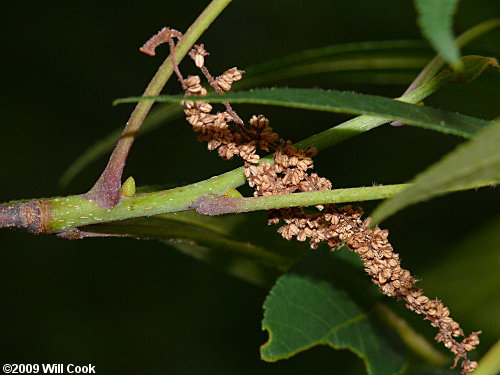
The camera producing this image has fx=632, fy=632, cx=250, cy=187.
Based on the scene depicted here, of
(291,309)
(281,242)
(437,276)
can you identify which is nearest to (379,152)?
(437,276)

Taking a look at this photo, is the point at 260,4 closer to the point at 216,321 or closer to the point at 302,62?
the point at 216,321

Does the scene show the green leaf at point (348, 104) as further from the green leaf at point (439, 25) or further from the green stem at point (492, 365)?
the green stem at point (492, 365)

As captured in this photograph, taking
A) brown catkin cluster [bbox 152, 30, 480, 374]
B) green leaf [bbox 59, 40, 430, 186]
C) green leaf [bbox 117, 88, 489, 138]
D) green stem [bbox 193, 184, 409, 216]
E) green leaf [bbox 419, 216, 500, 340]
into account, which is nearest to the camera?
green leaf [bbox 117, 88, 489, 138]

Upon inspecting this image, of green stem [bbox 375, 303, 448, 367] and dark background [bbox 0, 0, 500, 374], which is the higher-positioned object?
dark background [bbox 0, 0, 500, 374]

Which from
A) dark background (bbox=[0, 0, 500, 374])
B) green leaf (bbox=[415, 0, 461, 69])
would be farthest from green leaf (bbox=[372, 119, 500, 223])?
dark background (bbox=[0, 0, 500, 374])

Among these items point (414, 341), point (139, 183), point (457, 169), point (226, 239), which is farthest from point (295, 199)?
point (139, 183)

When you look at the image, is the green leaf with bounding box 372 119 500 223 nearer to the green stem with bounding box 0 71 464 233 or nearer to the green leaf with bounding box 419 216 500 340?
the green stem with bounding box 0 71 464 233

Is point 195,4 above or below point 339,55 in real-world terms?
above
